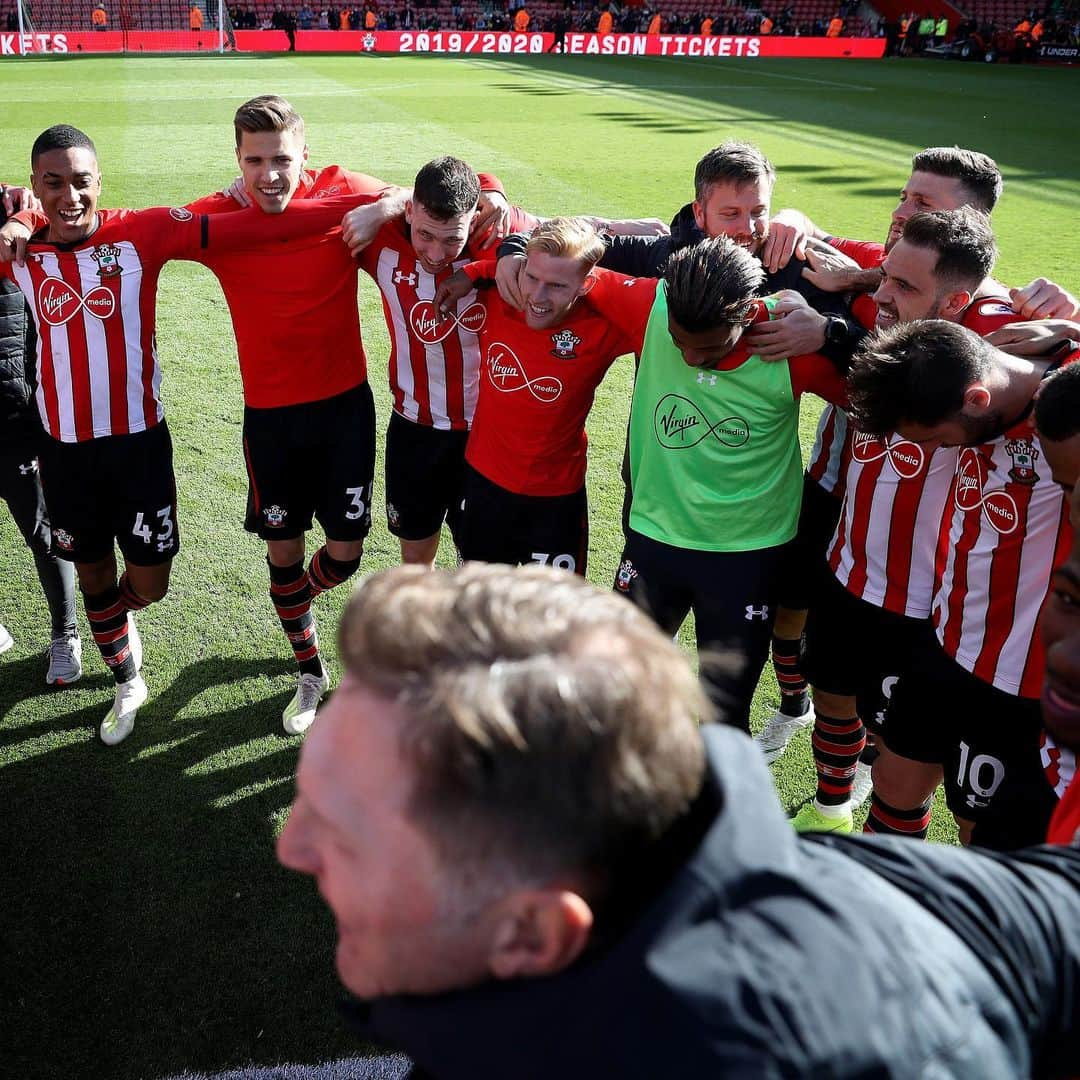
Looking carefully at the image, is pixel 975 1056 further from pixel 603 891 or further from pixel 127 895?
pixel 127 895

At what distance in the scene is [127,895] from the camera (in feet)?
10.2

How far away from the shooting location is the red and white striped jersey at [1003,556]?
8.11 ft

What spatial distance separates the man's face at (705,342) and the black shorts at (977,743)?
1.09 meters

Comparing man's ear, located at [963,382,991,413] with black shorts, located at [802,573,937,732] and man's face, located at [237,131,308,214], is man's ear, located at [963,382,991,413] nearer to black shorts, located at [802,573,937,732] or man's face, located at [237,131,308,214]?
black shorts, located at [802,573,937,732]

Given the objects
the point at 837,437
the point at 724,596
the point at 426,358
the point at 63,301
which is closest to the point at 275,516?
the point at 426,358

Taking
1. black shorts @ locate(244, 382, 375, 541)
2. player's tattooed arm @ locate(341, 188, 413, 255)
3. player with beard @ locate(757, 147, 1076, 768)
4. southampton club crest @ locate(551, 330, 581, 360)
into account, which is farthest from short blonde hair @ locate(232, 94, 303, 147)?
player with beard @ locate(757, 147, 1076, 768)

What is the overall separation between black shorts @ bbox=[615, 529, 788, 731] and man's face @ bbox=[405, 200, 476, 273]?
136 centimetres

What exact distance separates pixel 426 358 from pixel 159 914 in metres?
2.34

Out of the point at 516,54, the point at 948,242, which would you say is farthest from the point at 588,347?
the point at 516,54

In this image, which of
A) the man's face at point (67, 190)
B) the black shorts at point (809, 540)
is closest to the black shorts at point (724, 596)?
the black shorts at point (809, 540)

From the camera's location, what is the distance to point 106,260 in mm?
3625

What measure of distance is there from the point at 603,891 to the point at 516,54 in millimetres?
42183

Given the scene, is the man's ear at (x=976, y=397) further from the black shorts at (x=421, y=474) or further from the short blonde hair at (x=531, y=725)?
the black shorts at (x=421, y=474)

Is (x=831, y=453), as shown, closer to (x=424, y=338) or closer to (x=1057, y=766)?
(x=1057, y=766)
